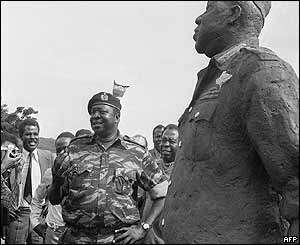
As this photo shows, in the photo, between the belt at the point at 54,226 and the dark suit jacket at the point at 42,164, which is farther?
the dark suit jacket at the point at 42,164

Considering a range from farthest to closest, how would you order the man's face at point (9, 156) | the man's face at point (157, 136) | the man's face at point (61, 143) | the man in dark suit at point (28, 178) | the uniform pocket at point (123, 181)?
Result: the man's face at point (157, 136) < the man's face at point (61, 143) < the man in dark suit at point (28, 178) < the man's face at point (9, 156) < the uniform pocket at point (123, 181)

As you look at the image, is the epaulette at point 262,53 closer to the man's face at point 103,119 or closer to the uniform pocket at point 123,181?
the uniform pocket at point 123,181

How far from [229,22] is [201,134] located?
1.91ft

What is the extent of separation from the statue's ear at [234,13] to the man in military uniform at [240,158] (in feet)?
0.45

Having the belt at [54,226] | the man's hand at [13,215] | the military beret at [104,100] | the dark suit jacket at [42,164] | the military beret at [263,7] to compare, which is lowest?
the belt at [54,226]

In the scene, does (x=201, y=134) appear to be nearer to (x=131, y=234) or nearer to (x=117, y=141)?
(x=131, y=234)

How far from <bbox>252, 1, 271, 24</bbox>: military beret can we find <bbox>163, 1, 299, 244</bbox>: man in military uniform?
21 cm

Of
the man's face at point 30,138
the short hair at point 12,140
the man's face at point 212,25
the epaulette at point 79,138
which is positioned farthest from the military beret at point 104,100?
the man's face at point 212,25

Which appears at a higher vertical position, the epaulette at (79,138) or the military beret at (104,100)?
the military beret at (104,100)

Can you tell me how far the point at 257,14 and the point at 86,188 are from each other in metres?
2.56

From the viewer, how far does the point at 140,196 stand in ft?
20.8

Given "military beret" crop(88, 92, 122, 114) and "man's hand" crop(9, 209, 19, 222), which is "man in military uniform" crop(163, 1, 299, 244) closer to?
"military beret" crop(88, 92, 122, 114)

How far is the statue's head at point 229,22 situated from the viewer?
308 cm

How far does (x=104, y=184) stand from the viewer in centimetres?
525
